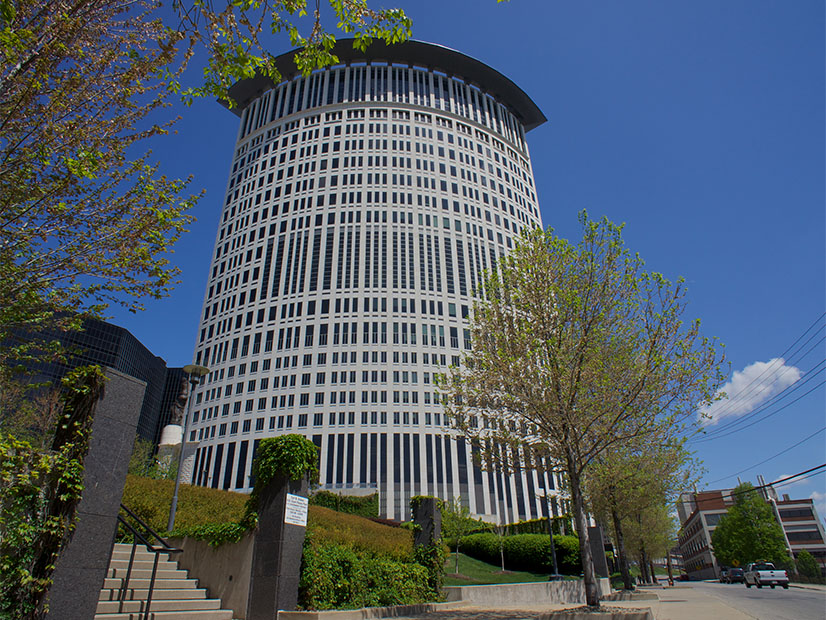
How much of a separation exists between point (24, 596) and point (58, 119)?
7137mm

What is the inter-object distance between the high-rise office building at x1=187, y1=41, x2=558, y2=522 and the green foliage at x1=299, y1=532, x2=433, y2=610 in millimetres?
37793

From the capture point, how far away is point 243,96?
83875mm

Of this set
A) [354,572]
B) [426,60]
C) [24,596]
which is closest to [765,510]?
[354,572]

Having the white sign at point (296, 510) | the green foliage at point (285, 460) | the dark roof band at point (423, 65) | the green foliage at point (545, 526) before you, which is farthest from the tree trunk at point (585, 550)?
the dark roof band at point (423, 65)

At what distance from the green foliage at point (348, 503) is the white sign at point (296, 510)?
26.8 meters

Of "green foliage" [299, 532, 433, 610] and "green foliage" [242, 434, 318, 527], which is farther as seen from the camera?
"green foliage" [242, 434, 318, 527]

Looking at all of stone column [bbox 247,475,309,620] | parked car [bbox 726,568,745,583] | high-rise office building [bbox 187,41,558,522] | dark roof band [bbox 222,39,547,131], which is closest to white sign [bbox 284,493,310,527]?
stone column [bbox 247,475,309,620]

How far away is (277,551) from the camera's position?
9688 mm

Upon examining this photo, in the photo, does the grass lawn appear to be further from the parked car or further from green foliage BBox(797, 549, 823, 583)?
green foliage BBox(797, 549, 823, 583)

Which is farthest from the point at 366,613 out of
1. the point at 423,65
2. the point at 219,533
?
the point at 423,65

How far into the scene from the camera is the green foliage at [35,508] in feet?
17.5

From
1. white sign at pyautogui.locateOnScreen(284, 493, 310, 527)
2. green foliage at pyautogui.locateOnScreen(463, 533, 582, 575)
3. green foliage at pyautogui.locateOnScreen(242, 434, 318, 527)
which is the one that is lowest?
green foliage at pyautogui.locateOnScreen(463, 533, 582, 575)

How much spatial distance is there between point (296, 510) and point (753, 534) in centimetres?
7050

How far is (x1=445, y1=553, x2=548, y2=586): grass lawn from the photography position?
792 inches
